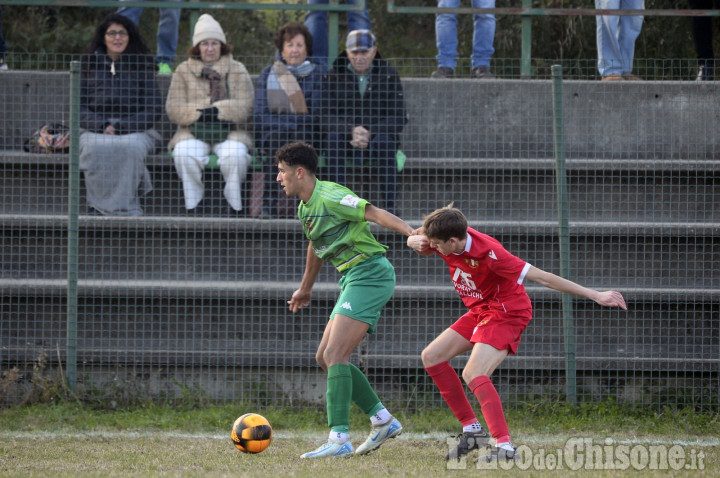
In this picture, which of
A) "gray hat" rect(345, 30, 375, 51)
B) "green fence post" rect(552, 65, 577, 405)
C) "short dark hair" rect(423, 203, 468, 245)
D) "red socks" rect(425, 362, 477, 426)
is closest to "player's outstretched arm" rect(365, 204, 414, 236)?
"short dark hair" rect(423, 203, 468, 245)

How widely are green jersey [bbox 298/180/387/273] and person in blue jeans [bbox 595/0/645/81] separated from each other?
409 centimetres

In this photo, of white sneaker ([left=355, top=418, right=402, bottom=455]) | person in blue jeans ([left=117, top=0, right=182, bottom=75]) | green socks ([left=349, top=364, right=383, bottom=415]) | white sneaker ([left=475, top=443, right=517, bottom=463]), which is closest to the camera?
white sneaker ([left=475, top=443, right=517, bottom=463])

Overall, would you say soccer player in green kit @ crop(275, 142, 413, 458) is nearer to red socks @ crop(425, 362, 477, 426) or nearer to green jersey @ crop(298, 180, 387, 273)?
green jersey @ crop(298, 180, 387, 273)

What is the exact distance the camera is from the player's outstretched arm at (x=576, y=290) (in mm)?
5309

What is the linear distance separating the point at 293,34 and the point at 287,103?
0.71 metres

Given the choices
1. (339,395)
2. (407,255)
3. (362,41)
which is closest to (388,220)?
(339,395)

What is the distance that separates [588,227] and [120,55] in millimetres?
4608

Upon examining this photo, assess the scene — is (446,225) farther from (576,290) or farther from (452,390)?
(452,390)

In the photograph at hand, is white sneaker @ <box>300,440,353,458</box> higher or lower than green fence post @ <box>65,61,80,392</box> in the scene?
lower

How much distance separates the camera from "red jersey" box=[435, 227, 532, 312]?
18.6ft

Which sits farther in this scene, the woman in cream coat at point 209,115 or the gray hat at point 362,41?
the woman in cream coat at point 209,115

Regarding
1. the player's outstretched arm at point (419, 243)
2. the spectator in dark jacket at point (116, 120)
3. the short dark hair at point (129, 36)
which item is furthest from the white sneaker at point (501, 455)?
the short dark hair at point (129, 36)

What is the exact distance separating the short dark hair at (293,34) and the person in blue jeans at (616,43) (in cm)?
294

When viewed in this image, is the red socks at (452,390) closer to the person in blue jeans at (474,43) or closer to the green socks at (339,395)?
the green socks at (339,395)
